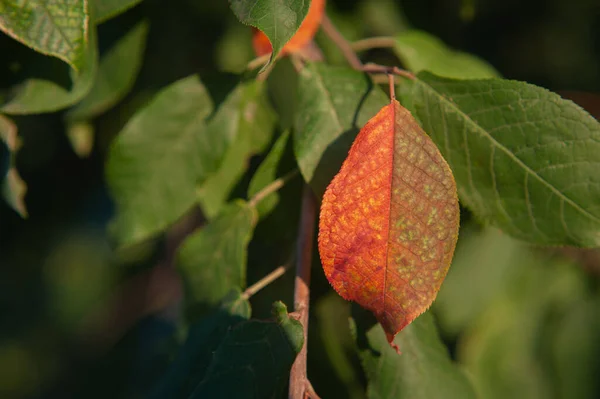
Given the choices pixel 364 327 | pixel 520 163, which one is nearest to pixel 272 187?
pixel 364 327

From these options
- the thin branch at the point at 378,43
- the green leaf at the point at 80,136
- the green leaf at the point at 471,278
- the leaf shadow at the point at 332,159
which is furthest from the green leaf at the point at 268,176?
the green leaf at the point at 471,278

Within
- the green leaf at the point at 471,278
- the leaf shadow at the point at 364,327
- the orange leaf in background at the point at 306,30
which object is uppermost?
the orange leaf in background at the point at 306,30

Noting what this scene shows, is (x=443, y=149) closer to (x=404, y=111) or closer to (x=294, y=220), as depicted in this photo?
(x=404, y=111)

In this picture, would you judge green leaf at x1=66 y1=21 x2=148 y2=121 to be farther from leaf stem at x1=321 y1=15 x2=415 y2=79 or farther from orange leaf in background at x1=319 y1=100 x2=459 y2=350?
orange leaf in background at x1=319 y1=100 x2=459 y2=350

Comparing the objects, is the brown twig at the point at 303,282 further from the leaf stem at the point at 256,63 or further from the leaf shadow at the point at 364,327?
the leaf stem at the point at 256,63

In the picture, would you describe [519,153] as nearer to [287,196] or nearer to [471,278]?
[287,196]
